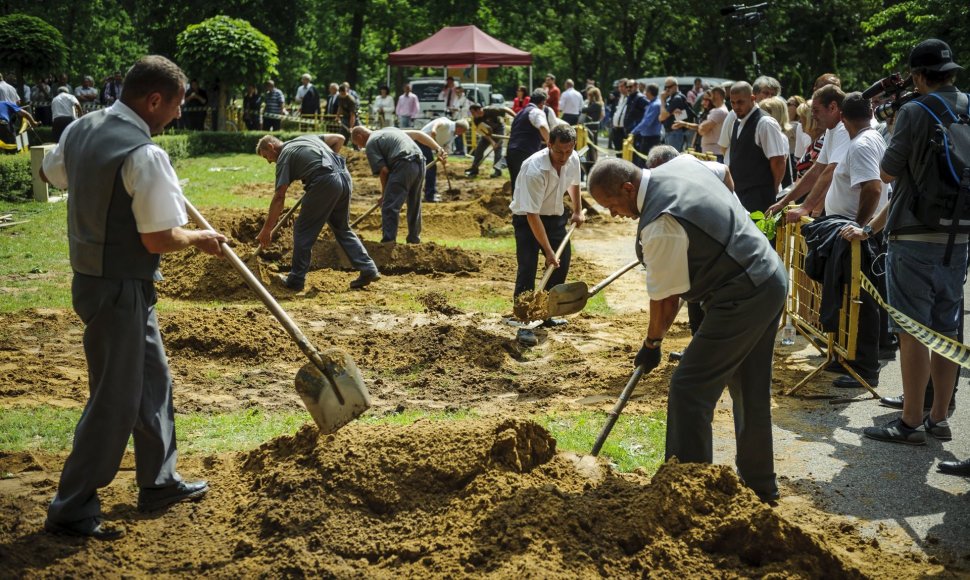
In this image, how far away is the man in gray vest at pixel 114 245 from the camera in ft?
13.9

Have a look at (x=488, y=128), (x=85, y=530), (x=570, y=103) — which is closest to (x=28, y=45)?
(x=488, y=128)

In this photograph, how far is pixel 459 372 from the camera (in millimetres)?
7441

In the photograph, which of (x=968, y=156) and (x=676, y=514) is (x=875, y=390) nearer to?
(x=968, y=156)

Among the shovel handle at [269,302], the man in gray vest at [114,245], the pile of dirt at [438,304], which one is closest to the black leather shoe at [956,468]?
the shovel handle at [269,302]

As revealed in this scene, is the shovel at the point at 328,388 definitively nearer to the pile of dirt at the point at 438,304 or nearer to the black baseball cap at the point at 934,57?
the black baseball cap at the point at 934,57

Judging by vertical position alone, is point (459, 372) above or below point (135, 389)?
below

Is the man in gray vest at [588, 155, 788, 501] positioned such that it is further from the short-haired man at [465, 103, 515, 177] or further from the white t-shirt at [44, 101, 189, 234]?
the short-haired man at [465, 103, 515, 177]

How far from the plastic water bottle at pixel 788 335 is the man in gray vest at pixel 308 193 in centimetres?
442

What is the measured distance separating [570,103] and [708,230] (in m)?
20.4

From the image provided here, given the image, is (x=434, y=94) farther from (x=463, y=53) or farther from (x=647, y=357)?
(x=647, y=357)

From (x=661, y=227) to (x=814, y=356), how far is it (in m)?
4.03

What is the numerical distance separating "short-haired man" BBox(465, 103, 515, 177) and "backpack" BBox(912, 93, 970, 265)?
40.5 feet

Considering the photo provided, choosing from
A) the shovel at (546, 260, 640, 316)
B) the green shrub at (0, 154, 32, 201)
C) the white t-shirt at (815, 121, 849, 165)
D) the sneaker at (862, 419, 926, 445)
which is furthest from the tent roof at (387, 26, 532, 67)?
the sneaker at (862, 419, 926, 445)

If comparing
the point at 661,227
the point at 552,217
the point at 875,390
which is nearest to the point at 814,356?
the point at 875,390
